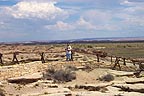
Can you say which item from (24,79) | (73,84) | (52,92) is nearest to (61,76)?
(73,84)

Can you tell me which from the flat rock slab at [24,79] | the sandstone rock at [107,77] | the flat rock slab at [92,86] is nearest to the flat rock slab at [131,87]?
the flat rock slab at [92,86]

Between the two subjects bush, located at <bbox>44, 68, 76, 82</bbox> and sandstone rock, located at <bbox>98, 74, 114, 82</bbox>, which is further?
sandstone rock, located at <bbox>98, 74, 114, 82</bbox>

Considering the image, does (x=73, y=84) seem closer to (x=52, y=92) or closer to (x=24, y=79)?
(x=24, y=79)

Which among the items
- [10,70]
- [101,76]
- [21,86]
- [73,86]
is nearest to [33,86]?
[21,86]

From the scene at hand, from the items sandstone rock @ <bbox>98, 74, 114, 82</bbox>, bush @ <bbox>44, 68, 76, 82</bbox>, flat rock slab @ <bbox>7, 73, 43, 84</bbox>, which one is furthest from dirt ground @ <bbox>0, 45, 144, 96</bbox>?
bush @ <bbox>44, 68, 76, 82</bbox>

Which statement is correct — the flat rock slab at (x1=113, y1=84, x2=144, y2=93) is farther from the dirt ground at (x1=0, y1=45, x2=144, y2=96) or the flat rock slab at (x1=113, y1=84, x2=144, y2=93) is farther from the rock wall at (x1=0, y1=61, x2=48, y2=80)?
the rock wall at (x1=0, y1=61, x2=48, y2=80)

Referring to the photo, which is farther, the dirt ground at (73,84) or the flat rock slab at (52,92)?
the dirt ground at (73,84)

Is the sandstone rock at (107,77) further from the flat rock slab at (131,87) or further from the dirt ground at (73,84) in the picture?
the flat rock slab at (131,87)

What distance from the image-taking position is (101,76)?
92.5 feet

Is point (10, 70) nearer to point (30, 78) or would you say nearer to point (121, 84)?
point (30, 78)

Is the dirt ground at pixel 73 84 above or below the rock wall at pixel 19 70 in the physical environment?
below

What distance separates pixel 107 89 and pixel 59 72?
5.48 meters

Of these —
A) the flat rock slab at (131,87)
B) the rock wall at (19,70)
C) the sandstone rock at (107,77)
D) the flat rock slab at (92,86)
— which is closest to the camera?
the flat rock slab at (131,87)

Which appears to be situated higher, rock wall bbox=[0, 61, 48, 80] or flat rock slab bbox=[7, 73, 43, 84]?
rock wall bbox=[0, 61, 48, 80]
